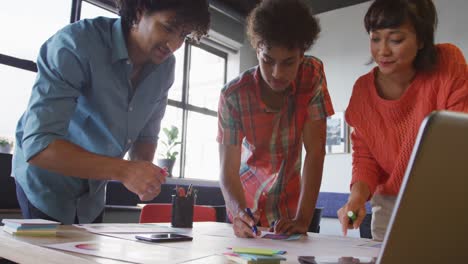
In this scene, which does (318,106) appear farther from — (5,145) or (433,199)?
(5,145)

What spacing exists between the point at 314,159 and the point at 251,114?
0.97 feet

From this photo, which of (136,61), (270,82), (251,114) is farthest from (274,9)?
(136,61)

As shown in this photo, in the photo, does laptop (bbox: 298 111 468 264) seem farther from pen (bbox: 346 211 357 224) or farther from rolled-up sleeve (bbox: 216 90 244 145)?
rolled-up sleeve (bbox: 216 90 244 145)

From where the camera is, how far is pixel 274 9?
4.60ft

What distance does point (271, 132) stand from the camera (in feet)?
5.16

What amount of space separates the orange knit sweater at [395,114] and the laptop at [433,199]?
0.83 metres

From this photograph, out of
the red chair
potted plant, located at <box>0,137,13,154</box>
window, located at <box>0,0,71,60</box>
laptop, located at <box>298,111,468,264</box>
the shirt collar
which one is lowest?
the red chair

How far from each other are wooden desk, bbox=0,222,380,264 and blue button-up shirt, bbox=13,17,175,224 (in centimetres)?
19

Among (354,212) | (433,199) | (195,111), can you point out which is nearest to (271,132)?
(354,212)

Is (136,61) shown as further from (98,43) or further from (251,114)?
(251,114)

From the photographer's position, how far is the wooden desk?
710 mm

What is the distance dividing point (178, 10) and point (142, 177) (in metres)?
0.55

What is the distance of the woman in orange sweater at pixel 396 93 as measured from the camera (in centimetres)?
123

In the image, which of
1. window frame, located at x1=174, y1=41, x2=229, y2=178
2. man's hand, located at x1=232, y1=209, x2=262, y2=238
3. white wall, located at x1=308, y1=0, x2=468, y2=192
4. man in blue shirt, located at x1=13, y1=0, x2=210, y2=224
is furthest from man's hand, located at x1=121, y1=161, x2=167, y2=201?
white wall, located at x1=308, y1=0, x2=468, y2=192
